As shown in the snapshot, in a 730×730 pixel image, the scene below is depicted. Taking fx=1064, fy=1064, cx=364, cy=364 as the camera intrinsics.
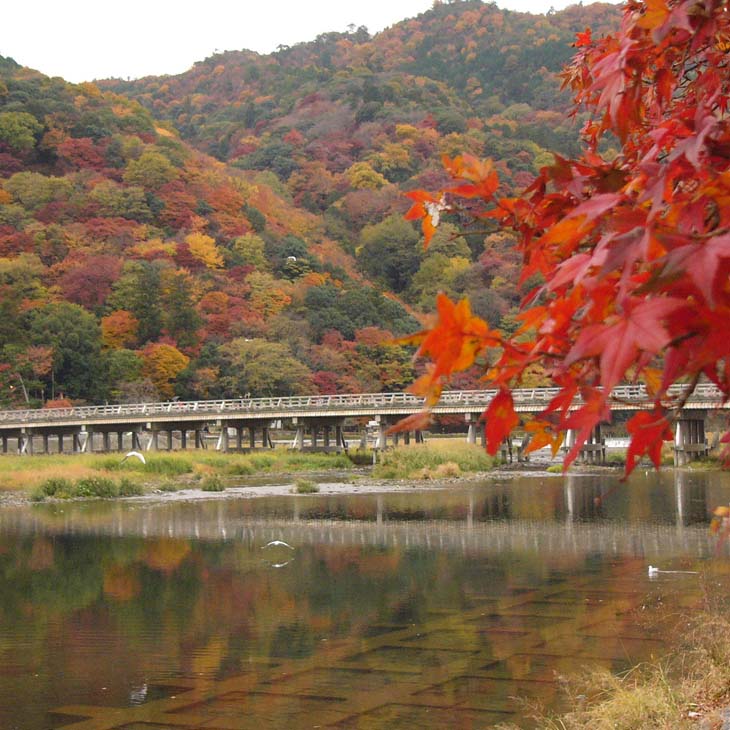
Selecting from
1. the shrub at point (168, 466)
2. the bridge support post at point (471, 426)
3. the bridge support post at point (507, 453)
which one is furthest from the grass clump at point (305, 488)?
the bridge support post at point (507, 453)

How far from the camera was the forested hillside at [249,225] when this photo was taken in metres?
56.7

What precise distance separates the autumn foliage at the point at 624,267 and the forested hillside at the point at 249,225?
52680mm

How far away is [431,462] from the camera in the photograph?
39.2m

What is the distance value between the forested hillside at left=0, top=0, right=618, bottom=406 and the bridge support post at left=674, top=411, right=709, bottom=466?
1746cm

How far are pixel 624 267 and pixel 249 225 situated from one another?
77.9 meters

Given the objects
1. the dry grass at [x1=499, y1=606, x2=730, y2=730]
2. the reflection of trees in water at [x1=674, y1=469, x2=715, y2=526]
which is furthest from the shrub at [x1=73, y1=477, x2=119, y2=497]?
the dry grass at [x1=499, y1=606, x2=730, y2=730]

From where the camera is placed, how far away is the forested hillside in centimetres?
5666

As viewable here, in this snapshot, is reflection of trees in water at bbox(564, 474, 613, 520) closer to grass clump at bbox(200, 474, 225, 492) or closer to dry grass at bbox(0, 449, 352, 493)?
grass clump at bbox(200, 474, 225, 492)

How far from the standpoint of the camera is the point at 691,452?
132ft

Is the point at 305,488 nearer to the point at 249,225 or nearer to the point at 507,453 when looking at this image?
the point at 507,453

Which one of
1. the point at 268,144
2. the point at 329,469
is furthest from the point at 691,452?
the point at 268,144

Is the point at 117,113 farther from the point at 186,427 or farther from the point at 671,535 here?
the point at 671,535

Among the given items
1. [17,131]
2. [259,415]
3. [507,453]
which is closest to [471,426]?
[507,453]

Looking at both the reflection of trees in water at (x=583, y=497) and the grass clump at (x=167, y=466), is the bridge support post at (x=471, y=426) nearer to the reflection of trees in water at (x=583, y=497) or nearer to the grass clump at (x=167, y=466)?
the reflection of trees in water at (x=583, y=497)
